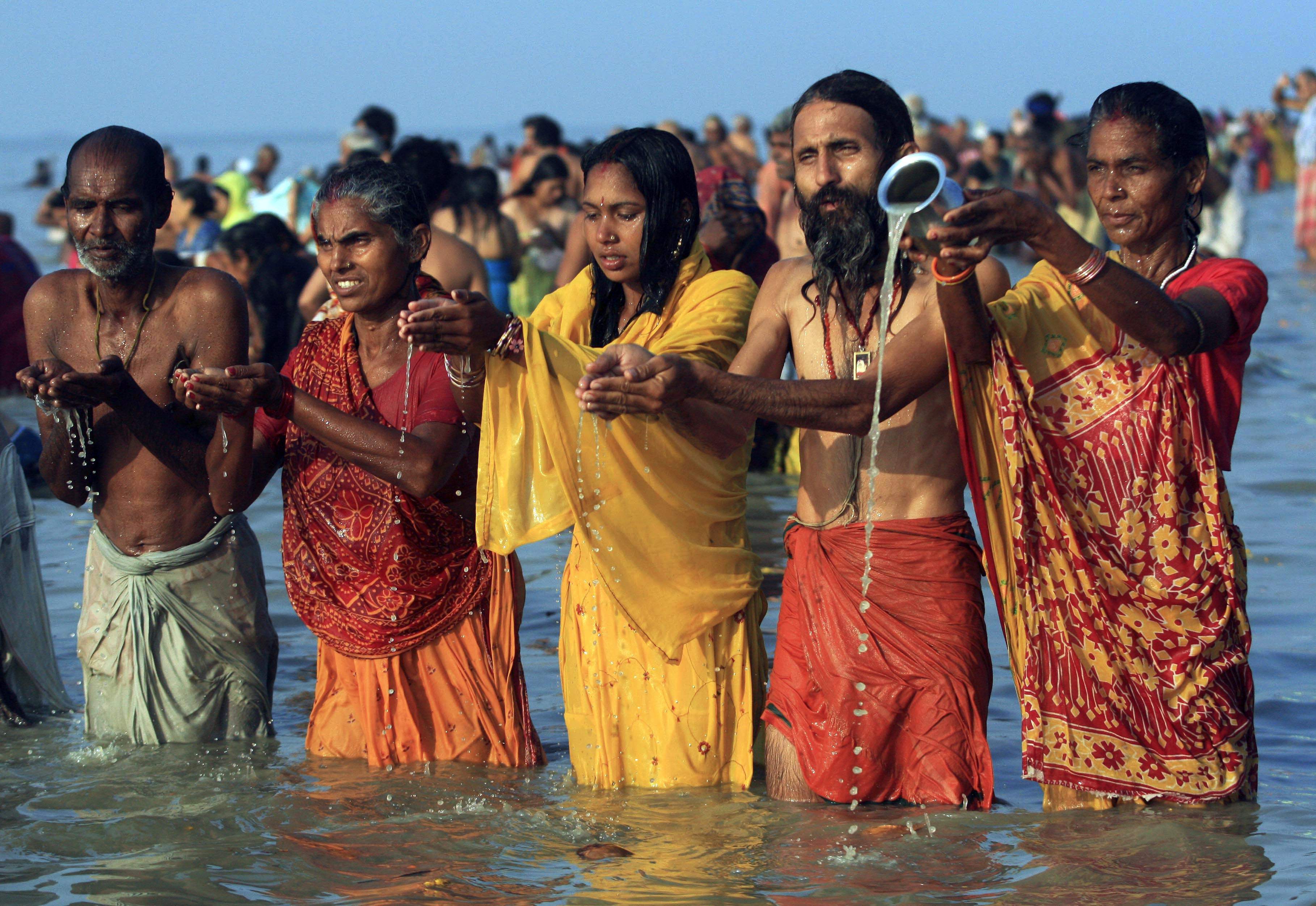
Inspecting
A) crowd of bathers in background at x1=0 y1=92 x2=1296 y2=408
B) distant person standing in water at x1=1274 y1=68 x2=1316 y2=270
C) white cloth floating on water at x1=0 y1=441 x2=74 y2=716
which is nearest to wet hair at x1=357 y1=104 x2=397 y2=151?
crowd of bathers in background at x1=0 y1=92 x2=1296 y2=408

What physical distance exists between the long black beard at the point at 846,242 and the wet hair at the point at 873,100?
5.8 inches

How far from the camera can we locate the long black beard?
3738mm

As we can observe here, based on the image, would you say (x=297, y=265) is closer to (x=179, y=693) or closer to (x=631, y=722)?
(x=179, y=693)

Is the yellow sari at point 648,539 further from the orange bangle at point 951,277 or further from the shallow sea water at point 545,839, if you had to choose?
the orange bangle at point 951,277

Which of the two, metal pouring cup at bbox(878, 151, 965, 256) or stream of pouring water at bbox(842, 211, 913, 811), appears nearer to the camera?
metal pouring cup at bbox(878, 151, 965, 256)

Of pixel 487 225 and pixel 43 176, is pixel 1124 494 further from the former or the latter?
pixel 43 176

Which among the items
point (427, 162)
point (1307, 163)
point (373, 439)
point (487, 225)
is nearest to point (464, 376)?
point (373, 439)

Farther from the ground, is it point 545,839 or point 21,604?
point 21,604

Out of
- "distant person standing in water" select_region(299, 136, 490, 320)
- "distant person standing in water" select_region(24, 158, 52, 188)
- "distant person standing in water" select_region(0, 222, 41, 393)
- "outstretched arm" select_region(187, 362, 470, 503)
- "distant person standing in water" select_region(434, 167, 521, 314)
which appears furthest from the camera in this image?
"distant person standing in water" select_region(24, 158, 52, 188)

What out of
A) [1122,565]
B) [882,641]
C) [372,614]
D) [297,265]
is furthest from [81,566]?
[1122,565]

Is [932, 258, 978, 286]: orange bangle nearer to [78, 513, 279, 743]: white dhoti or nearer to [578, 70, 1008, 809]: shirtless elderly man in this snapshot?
[578, 70, 1008, 809]: shirtless elderly man

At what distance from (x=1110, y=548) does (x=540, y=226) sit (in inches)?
372

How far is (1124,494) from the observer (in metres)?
3.62

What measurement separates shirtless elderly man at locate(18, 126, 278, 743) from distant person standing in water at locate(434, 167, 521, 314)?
5760 millimetres
